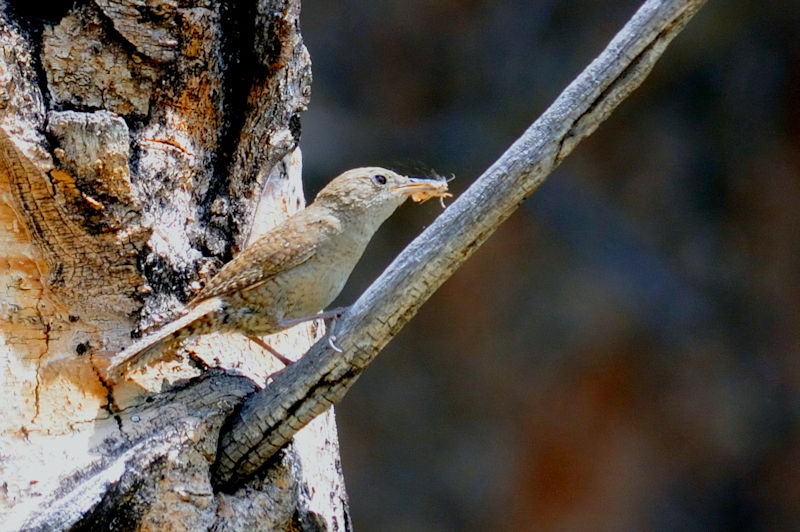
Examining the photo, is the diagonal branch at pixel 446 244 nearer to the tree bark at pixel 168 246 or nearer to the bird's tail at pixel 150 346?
the tree bark at pixel 168 246

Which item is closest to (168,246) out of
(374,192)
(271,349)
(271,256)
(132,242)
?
(132,242)

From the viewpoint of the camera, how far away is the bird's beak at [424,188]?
248cm

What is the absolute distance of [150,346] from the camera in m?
1.95

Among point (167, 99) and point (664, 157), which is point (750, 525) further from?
point (167, 99)

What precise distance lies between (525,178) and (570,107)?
129 mm

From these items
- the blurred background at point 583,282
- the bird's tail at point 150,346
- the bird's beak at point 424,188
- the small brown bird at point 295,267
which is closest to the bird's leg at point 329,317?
the small brown bird at point 295,267

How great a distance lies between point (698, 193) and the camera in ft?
17.3

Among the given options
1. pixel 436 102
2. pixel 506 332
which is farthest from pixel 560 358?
pixel 436 102

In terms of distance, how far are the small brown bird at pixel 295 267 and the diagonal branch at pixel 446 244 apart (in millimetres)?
241

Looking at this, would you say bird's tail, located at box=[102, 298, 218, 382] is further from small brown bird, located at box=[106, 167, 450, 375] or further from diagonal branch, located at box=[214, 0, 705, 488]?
diagonal branch, located at box=[214, 0, 705, 488]

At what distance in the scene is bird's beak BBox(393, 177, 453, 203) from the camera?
2480mm

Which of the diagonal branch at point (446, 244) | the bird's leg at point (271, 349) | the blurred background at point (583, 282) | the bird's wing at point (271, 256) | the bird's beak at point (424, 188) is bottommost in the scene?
the diagonal branch at point (446, 244)

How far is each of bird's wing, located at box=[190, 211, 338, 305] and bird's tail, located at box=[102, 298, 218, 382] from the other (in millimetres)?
85

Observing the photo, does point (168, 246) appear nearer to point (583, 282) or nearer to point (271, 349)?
point (271, 349)
